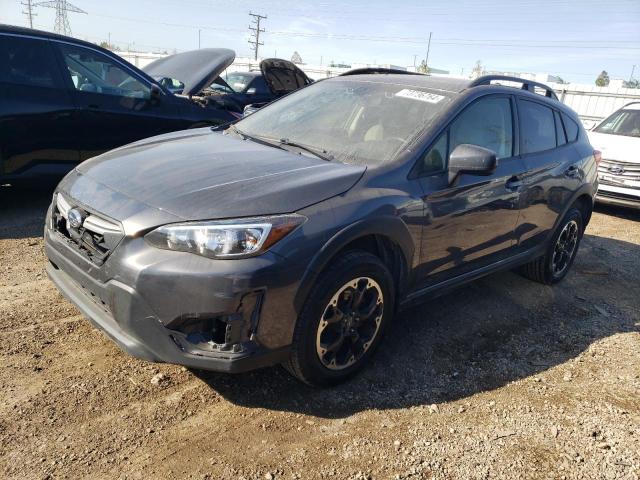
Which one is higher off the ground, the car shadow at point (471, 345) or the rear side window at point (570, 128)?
the rear side window at point (570, 128)

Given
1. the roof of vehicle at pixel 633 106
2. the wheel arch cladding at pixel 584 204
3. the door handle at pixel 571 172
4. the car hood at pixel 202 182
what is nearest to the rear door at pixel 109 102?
the car hood at pixel 202 182

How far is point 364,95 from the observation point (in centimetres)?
366

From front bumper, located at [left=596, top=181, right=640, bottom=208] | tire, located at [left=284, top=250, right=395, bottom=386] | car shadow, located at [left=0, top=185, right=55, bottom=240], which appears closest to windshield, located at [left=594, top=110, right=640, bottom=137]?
front bumper, located at [left=596, top=181, right=640, bottom=208]

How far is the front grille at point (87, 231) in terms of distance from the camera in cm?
244

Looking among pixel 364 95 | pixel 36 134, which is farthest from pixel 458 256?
pixel 36 134

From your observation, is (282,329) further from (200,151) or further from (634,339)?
(634,339)

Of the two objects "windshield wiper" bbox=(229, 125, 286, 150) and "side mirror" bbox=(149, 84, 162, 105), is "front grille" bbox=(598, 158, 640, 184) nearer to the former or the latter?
"windshield wiper" bbox=(229, 125, 286, 150)

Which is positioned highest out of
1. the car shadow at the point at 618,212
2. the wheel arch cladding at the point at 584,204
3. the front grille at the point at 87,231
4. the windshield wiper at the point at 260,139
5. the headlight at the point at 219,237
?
the windshield wiper at the point at 260,139

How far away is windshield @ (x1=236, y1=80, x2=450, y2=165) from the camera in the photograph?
125 inches

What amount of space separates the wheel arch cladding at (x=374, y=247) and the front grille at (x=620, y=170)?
6.36 meters

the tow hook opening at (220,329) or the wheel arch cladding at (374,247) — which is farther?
the wheel arch cladding at (374,247)

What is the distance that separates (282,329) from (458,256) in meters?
1.52

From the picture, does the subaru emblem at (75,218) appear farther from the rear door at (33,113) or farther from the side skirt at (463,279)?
the rear door at (33,113)

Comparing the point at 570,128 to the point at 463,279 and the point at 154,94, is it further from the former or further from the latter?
the point at 154,94
